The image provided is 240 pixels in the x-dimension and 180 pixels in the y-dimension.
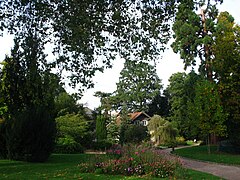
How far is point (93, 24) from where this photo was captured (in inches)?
335

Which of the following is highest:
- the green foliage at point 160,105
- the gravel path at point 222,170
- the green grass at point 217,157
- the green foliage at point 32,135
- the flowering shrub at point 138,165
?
the green foliage at point 160,105

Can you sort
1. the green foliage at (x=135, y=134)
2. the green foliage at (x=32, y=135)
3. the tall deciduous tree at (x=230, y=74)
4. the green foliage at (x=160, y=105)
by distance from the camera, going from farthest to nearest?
the green foliage at (x=160, y=105), the green foliage at (x=135, y=134), the tall deciduous tree at (x=230, y=74), the green foliage at (x=32, y=135)

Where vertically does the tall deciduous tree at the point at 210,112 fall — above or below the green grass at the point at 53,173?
above

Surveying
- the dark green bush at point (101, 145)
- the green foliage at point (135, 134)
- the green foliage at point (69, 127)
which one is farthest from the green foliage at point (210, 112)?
the green foliage at point (135, 134)

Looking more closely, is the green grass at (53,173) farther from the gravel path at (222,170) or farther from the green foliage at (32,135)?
the green foliage at (32,135)

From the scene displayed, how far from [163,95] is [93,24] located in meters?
52.8

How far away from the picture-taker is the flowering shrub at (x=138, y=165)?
1135cm

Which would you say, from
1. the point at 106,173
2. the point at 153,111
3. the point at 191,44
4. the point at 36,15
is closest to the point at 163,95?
the point at 153,111

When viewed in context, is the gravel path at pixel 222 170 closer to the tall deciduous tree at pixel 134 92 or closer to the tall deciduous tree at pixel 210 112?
the tall deciduous tree at pixel 210 112

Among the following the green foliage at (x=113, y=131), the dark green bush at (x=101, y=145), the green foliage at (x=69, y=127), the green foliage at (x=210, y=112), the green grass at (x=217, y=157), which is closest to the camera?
the green grass at (x=217, y=157)

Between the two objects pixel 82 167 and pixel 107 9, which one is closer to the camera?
pixel 107 9

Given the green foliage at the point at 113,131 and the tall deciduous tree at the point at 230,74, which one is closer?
the tall deciduous tree at the point at 230,74

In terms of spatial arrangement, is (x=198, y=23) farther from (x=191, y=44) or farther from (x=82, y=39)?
(x=82, y=39)

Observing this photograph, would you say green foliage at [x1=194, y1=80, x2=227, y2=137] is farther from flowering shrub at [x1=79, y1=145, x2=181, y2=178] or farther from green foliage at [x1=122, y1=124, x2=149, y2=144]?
green foliage at [x1=122, y1=124, x2=149, y2=144]
